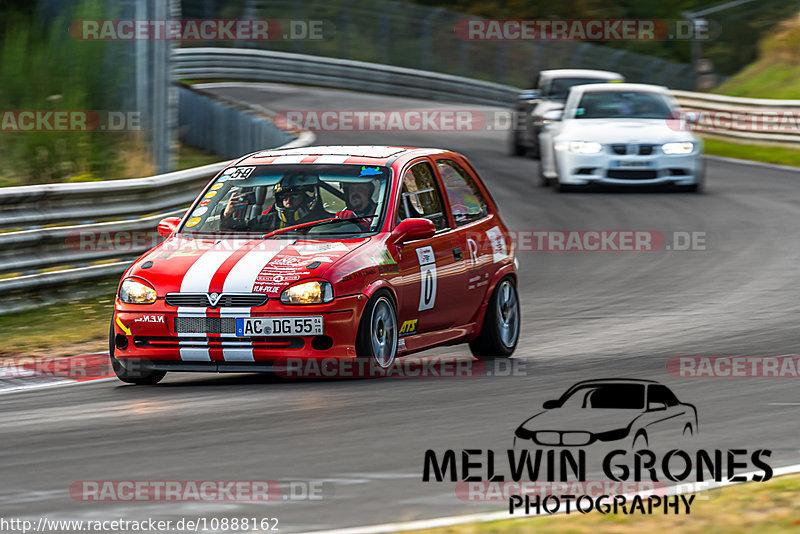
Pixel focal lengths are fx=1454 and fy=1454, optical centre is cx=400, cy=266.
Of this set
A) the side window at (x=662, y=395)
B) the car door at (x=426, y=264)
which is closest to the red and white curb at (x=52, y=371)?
the car door at (x=426, y=264)

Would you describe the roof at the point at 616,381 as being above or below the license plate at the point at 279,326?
below

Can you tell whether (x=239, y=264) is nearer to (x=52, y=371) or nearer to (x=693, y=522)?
(x=52, y=371)

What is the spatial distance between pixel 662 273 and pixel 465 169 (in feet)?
15.9

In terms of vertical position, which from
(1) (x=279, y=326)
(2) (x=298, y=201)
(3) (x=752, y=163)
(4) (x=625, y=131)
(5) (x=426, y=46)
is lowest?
(3) (x=752, y=163)

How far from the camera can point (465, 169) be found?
10.9 meters

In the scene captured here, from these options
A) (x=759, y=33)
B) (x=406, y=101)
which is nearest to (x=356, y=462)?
(x=406, y=101)

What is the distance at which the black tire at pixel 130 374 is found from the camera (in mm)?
9133

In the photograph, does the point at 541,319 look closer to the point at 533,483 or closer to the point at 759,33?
the point at 533,483

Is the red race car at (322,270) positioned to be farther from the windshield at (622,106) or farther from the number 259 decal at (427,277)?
the windshield at (622,106)

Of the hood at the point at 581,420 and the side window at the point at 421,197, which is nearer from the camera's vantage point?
the hood at the point at 581,420

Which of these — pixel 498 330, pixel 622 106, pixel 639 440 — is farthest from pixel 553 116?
pixel 639 440

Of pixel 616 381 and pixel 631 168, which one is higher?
pixel 616 381

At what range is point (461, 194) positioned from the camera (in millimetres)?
10625

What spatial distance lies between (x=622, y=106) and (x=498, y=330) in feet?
38.4
